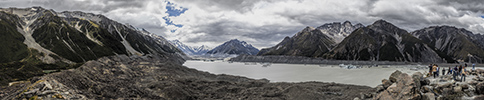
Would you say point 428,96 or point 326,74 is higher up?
point 428,96

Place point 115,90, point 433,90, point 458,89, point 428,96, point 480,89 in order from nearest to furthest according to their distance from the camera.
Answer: point 480,89 < point 428,96 < point 458,89 < point 433,90 < point 115,90

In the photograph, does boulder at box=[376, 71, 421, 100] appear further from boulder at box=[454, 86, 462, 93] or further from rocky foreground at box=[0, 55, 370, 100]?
rocky foreground at box=[0, 55, 370, 100]

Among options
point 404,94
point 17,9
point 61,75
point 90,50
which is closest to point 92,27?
point 17,9

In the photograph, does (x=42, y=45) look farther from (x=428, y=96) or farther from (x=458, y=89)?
(x=458, y=89)

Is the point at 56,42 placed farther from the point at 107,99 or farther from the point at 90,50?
the point at 107,99

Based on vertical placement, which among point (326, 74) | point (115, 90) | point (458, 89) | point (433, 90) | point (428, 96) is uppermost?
point (458, 89)

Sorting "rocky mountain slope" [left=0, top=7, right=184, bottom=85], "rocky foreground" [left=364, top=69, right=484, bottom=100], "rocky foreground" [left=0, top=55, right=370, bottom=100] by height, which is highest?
"rocky mountain slope" [left=0, top=7, right=184, bottom=85]

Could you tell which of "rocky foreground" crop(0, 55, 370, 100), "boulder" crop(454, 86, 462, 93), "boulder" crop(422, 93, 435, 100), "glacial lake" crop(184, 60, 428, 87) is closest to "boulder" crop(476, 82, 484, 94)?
"boulder" crop(454, 86, 462, 93)

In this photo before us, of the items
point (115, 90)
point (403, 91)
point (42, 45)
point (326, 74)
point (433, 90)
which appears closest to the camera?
point (403, 91)

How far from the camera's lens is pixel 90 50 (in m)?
128

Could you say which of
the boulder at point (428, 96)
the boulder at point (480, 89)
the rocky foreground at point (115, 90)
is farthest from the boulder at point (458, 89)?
the rocky foreground at point (115, 90)

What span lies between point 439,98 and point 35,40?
479 feet

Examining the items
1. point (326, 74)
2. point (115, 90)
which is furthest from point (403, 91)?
point (326, 74)

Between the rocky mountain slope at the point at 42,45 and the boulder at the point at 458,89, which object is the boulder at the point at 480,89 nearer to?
the boulder at the point at 458,89
